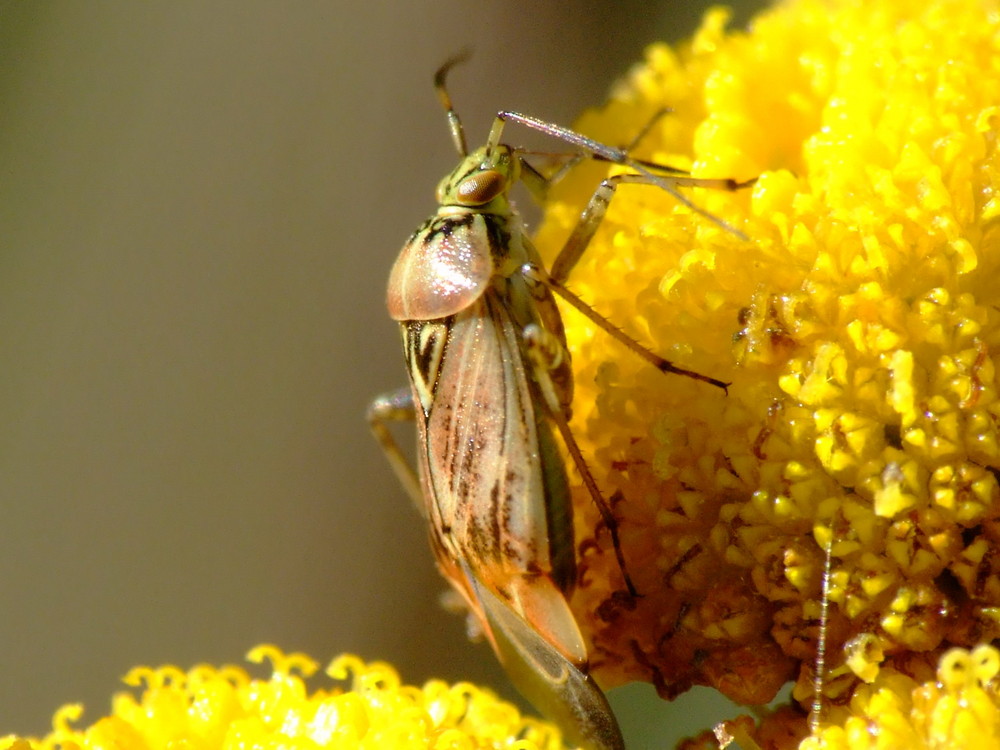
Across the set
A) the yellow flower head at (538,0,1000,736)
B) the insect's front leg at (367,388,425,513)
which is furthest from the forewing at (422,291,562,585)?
the insect's front leg at (367,388,425,513)

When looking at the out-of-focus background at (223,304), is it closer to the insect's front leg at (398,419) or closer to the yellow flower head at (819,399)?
the insect's front leg at (398,419)

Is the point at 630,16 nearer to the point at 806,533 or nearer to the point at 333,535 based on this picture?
the point at 333,535

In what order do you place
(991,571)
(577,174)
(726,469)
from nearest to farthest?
(991,571) < (726,469) < (577,174)

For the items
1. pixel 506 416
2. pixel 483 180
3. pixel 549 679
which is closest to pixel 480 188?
pixel 483 180

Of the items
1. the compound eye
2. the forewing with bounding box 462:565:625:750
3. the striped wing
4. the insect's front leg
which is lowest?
the forewing with bounding box 462:565:625:750

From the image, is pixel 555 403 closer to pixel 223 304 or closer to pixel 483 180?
pixel 483 180

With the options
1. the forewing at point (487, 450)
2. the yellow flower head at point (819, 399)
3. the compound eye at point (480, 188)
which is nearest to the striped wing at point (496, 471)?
the forewing at point (487, 450)

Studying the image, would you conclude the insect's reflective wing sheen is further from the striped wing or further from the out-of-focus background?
the out-of-focus background

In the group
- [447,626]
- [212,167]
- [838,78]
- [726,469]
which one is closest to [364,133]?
[212,167]
